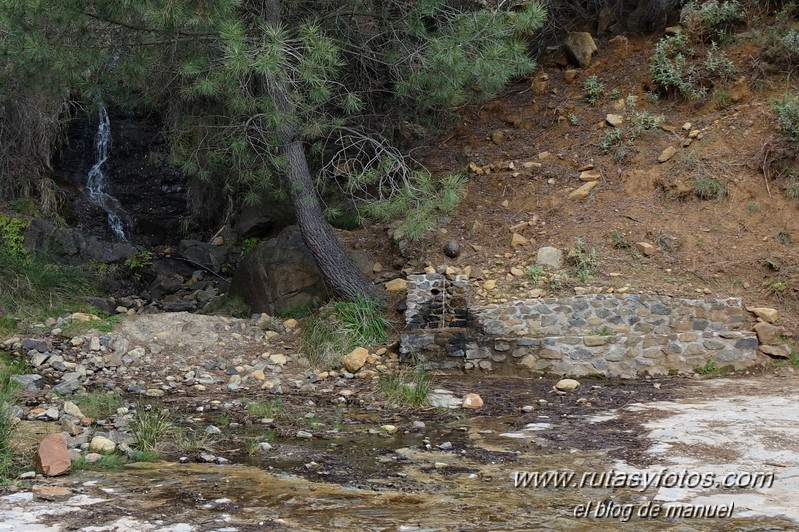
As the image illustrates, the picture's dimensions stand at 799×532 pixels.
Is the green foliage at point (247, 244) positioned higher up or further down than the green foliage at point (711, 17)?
further down

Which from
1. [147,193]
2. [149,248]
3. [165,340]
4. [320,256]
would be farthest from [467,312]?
[147,193]

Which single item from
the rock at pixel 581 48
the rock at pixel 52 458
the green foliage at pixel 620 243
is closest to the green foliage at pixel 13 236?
the rock at pixel 52 458

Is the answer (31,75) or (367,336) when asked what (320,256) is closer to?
(367,336)

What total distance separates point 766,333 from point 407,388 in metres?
3.55

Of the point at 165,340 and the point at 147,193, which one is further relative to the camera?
the point at 147,193

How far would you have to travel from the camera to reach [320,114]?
838cm

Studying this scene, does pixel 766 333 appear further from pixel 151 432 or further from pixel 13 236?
pixel 13 236

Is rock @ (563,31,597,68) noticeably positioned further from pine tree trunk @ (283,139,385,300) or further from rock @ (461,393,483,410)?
rock @ (461,393,483,410)

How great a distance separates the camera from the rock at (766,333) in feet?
24.6

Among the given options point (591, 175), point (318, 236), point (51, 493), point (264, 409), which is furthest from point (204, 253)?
point (51, 493)

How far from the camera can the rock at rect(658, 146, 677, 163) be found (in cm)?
922

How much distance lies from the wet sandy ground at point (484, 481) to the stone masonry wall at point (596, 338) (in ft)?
4.12

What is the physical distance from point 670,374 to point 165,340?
502 cm

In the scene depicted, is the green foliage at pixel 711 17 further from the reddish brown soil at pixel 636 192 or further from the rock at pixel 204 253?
the rock at pixel 204 253
